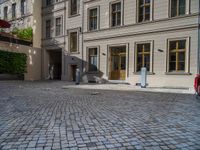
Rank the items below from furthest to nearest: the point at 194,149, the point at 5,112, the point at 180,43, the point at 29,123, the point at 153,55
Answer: the point at 153,55, the point at 180,43, the point at 5,112, the point at 29,123, the point at 194,149

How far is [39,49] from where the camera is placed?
23.6m

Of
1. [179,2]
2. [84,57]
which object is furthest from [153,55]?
[84,57]

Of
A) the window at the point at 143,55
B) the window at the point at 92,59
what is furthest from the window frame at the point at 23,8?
the window at the point at 143,55

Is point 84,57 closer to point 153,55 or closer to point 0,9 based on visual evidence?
point 153,55

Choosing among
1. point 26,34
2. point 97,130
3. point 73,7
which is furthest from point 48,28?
point 97,130

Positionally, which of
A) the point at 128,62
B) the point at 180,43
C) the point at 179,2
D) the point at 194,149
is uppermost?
the point at 179,2

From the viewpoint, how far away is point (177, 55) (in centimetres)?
1438

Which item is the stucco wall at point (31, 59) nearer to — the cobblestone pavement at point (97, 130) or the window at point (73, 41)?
the window at point (73, 41)

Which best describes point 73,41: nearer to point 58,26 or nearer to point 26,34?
point 58,26

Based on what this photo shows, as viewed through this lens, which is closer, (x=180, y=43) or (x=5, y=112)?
(x=5, y=112)

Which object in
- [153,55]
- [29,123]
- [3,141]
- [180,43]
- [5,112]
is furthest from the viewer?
[153,55]

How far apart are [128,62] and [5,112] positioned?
12595 millimetres

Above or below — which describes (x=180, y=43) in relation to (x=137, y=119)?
above

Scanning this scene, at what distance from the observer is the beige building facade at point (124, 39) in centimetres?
1409
